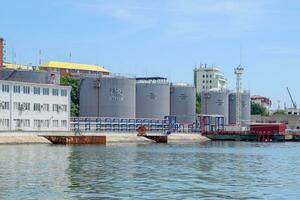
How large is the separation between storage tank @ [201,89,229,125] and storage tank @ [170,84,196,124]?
14684 mm

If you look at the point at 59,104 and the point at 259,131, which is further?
the point at 259,131

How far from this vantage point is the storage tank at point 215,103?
17175 centimetres

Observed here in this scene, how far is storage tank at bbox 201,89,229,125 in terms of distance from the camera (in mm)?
171750

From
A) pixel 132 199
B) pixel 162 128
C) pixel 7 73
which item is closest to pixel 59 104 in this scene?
pixel 7 73

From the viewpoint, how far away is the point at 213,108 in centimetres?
17225

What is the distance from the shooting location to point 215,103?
172 metres

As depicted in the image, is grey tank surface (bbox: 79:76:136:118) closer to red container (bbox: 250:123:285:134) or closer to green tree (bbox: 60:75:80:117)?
green tree (bbox: 60:75:80:117)

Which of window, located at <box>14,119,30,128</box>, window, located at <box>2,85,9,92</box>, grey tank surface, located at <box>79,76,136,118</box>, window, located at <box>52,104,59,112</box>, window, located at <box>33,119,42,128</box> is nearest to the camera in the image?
window, located at <box>2,85,9,92</box>

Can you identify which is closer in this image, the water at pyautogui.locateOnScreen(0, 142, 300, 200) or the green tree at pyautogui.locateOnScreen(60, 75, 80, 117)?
the water at pyautogui.locateOnScreen(0, 142, 300, 200)

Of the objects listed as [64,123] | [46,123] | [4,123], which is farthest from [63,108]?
[4,123]

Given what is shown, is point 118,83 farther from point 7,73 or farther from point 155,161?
point 155,161

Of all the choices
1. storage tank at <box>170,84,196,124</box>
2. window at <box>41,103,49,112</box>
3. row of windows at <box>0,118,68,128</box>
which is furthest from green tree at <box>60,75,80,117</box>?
window at <box>41,103,49,112</box>

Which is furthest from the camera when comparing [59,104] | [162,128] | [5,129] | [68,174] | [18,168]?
[162,128]

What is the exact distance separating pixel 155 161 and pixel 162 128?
260 ft
